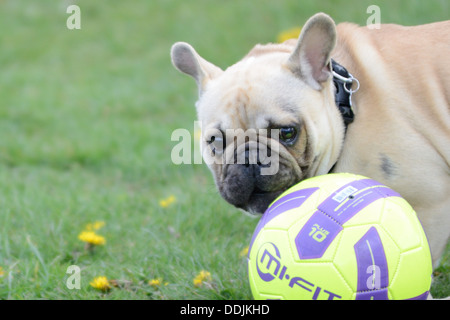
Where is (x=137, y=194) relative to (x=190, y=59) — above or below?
Answer: below

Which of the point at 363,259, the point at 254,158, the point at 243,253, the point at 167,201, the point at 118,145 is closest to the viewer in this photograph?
the point at 363,259

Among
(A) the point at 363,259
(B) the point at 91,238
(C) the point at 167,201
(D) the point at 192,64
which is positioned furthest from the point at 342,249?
(C) the point at 167,201

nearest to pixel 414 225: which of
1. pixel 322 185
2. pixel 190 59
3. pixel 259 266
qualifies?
pixel 322 185

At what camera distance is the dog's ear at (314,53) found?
329 centimetres

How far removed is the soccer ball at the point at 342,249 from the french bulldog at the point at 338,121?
37 centimetres

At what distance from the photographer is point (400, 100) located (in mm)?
3223

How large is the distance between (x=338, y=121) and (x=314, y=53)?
0.40 meters

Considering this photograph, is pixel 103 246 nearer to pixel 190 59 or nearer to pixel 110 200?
pixel 110 200

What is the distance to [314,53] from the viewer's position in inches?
131

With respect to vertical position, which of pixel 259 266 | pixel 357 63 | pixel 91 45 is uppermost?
pixel 91 45

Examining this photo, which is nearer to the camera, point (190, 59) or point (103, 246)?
point (190, 59)

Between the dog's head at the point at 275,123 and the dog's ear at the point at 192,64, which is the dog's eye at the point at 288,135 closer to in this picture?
the dog's head at the point at 275,123

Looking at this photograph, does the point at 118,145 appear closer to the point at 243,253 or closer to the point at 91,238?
the point at 91,238
